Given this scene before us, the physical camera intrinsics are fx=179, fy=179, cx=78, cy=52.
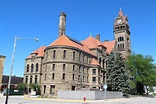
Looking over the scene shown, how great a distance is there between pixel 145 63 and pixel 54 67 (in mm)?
26300

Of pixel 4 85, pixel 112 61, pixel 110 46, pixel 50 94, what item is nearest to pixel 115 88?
pixel 112 61

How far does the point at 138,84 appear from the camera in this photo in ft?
177

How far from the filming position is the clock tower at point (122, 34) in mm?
73562

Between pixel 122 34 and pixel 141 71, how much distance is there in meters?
26.3

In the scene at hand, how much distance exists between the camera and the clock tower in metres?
73.6

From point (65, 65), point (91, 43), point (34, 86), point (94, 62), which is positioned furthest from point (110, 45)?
point (34, 86)

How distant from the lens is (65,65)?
4475 centimetres

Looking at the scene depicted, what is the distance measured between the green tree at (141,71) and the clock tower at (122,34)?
1833cm

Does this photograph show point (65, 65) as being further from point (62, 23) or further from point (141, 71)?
point (141, 71)

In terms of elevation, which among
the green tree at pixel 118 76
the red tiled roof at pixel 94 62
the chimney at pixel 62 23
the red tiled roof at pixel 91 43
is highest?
the chimney at pixel 62 23

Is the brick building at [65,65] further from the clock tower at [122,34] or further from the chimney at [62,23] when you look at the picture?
the clock tower at [122,34]

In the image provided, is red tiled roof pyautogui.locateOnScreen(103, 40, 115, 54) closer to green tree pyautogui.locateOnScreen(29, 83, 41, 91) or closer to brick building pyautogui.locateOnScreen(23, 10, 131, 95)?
brick building pyautogui.locateOnScreen(23, 10, 131, 95)

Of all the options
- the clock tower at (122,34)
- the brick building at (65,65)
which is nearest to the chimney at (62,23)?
the brick building at (65,65)

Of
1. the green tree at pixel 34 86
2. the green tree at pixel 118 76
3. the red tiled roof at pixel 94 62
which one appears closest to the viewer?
the green tree at pixel 118 76
